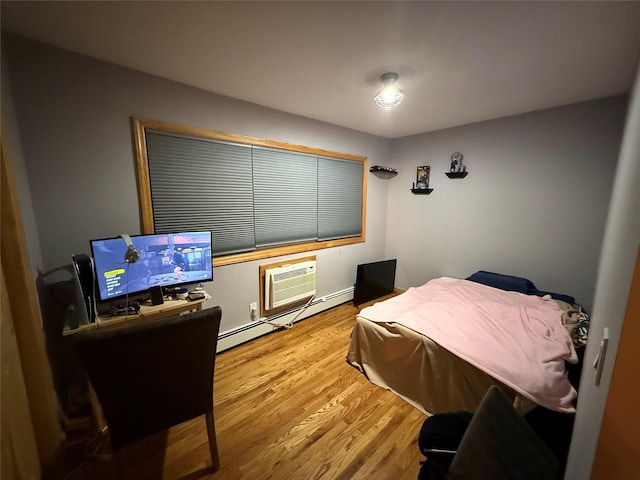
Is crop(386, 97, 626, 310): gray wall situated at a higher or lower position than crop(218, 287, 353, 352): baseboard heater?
higher

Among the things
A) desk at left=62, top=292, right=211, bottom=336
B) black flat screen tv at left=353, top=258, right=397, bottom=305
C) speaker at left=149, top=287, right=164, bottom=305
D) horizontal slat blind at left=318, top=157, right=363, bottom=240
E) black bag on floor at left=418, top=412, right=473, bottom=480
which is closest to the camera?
black bag on floor at left=418, top=412, right=473, bottom=480

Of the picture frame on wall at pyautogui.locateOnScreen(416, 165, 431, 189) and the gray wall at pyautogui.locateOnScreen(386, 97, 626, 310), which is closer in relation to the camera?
the gray wall at pyautogui.locateOnScreen(386, 97, 626, 310)

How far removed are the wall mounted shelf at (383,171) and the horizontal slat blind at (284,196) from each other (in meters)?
1.02

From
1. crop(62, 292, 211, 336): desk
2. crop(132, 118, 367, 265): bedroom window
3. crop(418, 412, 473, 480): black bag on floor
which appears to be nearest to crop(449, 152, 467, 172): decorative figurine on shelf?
crop(132, 118, 367, 265): bedroom window

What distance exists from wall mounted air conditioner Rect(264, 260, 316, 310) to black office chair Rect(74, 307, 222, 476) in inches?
53.4

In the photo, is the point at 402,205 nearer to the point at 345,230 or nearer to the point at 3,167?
the point at 345,230

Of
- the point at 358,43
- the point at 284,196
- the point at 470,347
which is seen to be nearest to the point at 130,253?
the point at 284,196

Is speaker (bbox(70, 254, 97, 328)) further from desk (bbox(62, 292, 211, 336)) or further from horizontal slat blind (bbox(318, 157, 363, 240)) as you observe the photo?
horizontal slat blind (bbox(318, 157, 363, 240))

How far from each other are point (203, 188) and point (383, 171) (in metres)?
2.46

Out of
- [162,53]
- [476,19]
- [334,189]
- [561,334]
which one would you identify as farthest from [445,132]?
[162,53]

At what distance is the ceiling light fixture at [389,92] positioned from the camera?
1.84 m

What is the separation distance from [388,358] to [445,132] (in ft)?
9.21

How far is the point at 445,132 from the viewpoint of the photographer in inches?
127

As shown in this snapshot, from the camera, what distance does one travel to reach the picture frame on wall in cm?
345
